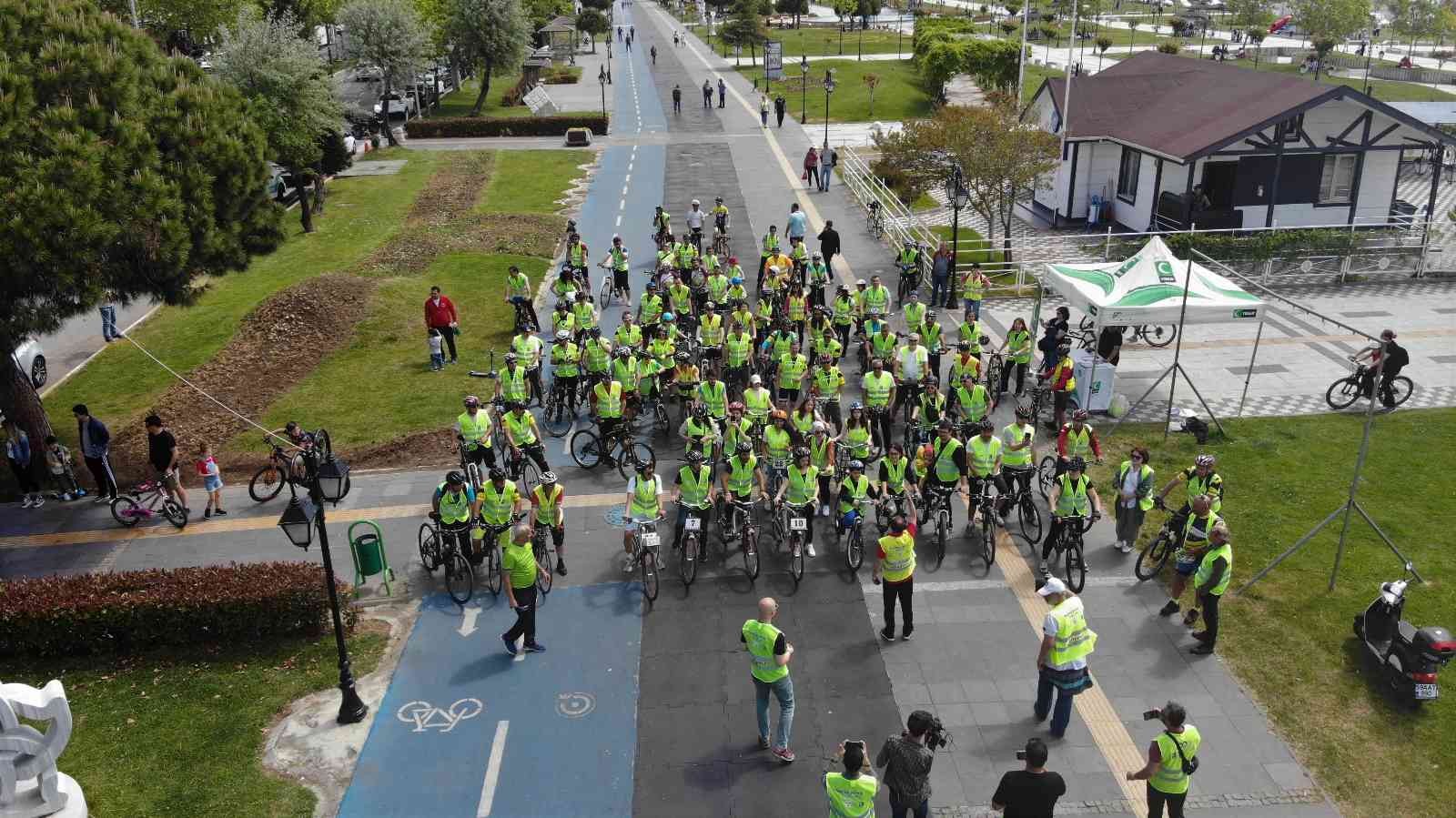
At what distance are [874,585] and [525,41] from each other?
5077cm

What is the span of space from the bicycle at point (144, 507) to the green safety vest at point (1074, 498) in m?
13.4

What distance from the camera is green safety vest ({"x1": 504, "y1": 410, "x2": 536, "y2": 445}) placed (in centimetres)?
1628

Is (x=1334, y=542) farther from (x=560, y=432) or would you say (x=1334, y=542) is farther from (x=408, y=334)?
(x=408, y=334)

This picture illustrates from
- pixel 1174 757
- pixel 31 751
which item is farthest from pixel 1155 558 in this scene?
pixel 31 751

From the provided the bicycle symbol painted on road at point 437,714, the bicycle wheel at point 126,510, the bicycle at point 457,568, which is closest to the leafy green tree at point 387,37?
the bicycle wheel at point 126,510

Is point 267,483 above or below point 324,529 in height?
below

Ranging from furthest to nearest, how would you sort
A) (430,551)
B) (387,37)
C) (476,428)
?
(387,37)
(476,428)
(430,551)

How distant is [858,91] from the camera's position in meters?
65.4

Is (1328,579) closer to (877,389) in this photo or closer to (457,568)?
(877,389)

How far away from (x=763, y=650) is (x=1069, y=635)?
304 centimetres

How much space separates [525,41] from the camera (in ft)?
191

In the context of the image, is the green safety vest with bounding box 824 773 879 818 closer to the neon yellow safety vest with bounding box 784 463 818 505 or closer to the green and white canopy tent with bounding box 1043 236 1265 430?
the neon yellow safety vest with bounding box 784 463 818 505

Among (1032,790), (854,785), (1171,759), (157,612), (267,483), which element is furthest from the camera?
(267,483)

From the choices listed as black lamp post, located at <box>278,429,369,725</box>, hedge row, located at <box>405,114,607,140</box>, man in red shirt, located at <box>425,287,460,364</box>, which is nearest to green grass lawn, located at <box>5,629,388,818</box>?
black lamp post, located at <box>278,429,369,725</box>
